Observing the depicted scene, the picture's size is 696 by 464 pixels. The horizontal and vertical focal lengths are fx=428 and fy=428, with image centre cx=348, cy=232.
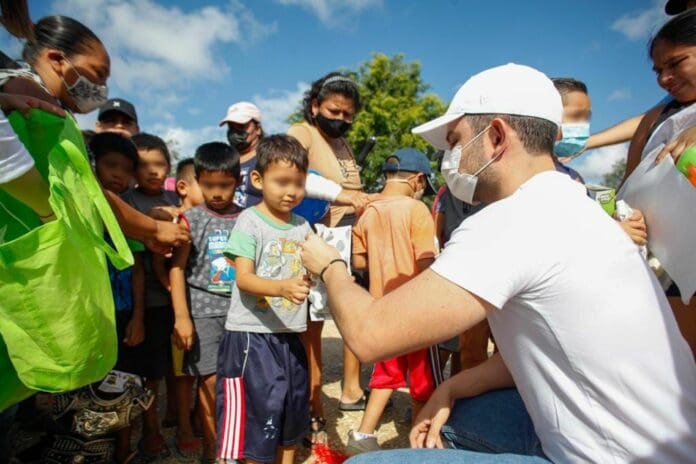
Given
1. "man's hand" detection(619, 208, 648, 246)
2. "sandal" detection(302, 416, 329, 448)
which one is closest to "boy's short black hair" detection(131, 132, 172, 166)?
"sandal" detection(302, 416, 329, 448)

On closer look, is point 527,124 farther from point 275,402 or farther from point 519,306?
point 275,402

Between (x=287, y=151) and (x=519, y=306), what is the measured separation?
1.63 metres

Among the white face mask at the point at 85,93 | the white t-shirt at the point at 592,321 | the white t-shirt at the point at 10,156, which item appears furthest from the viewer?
the white face mask at the point at 85,93

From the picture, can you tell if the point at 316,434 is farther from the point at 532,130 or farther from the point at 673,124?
the point at 673,124

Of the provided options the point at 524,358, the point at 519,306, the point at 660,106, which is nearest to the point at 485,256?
the point at 519,306

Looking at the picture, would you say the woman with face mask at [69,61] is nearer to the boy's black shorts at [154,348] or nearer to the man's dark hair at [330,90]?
the boy's black shorts at [154,348]

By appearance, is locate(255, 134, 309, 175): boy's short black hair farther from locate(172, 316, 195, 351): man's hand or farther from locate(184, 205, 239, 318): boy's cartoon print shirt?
locate(172, 316, 195, 351): man's hand

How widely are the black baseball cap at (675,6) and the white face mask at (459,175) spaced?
178cm

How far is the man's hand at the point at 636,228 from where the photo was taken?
165cm

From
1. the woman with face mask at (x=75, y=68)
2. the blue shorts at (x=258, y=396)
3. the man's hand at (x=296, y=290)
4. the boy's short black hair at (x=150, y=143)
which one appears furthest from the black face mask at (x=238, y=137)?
the man's hand at (x=296, y=290)

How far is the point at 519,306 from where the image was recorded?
1.27m

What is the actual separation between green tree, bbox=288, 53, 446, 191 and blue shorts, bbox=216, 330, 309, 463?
56.7 ft

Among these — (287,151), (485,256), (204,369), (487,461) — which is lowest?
(487,461)

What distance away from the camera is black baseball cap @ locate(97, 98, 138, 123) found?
365 centimetres
